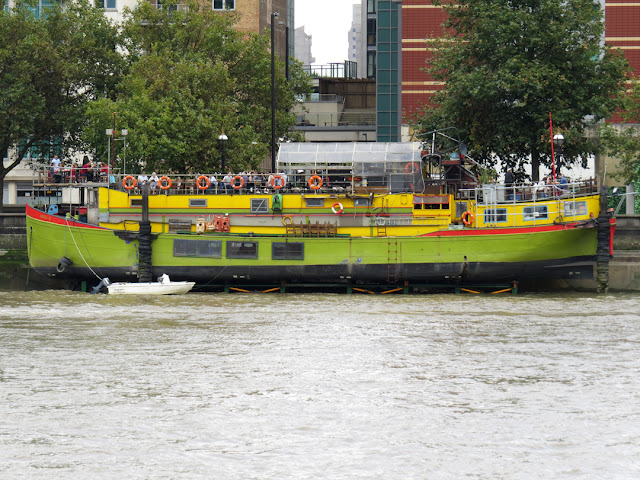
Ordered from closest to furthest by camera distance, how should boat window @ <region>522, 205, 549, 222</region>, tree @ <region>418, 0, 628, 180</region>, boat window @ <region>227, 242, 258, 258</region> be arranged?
boat window @ <region>522, 205, 549, 222</region>
boat window @ <region>227, 242, 258, 258</region>
tree @ <region>418, 0, 628, 180</region>

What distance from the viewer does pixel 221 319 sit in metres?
36.4

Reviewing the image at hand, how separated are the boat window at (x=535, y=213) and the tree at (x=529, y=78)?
1062 centimetres

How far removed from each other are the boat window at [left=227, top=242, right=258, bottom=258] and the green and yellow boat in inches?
1.7

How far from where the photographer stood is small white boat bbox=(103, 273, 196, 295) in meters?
43.0

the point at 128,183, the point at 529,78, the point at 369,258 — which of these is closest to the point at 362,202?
the point at 369,258

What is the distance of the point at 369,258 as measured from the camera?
43719 mm

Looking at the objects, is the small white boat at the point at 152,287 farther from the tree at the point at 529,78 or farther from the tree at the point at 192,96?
the tree at the point at 529,78

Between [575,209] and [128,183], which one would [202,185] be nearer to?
[128,183]

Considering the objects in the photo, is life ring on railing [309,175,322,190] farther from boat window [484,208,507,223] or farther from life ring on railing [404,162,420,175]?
boat window [484,208,507,223]

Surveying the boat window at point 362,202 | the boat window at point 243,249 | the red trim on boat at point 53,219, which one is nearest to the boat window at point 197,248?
the boat window at point 243,249

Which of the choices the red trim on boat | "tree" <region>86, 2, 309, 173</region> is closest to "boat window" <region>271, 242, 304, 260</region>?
the red trim on boat

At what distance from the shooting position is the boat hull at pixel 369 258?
142 feet

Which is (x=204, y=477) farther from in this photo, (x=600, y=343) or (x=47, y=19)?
(x=47, y=19)

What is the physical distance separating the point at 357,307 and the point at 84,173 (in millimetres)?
15978
